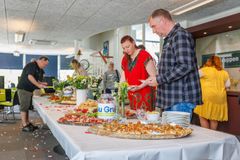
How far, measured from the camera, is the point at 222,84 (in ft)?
13.4

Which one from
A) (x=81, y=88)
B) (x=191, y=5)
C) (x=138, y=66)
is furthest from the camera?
(x=191, y=5)

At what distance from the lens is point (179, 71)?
5.29 feet

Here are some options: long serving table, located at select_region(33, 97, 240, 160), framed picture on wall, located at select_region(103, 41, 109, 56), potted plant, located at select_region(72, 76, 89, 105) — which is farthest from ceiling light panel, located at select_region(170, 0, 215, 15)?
framed picture on wall, located at select_region(103, 41, 109, 56)

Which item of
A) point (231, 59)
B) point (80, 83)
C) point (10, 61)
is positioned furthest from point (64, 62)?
point (80, 83)

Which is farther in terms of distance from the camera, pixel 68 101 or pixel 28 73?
pixel 28 73

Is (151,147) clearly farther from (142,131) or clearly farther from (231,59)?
(231,59)

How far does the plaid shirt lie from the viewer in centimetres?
162

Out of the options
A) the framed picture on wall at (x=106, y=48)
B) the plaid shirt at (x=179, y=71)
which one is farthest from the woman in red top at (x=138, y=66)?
the framed picture on wall at (x=106, y=48)

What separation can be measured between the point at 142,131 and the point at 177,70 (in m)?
0.54

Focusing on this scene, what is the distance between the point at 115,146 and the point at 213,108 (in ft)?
11.2

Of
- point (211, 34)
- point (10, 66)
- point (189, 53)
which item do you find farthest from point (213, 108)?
point (10, 66)

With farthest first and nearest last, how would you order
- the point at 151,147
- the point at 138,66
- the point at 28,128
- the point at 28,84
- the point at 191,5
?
1. the point at 28,128
2. the point at 28,84
3. the point at 191,5
4. the point at 138,66
5. the point at 151,147

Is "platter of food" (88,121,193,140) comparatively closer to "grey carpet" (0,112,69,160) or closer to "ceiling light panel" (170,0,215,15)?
"grey carpet" (0,112,69,160)

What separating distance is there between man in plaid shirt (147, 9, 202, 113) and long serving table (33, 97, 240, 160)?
0.39 metres
